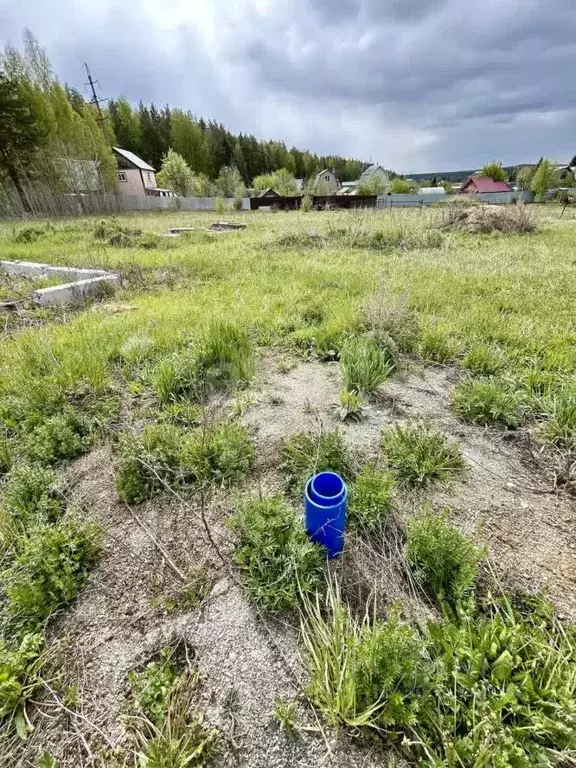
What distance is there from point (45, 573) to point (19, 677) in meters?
0.35

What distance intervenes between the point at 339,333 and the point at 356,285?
2.12 m

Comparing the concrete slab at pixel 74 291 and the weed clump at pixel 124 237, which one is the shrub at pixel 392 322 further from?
the weed clump at pixel 124 237

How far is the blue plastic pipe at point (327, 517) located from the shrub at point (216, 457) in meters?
0.64

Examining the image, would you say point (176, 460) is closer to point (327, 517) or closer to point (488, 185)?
point (327, 517)

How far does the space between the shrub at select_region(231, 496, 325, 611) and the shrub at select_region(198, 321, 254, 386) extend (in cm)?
150

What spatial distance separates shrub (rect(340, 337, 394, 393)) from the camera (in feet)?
8.92

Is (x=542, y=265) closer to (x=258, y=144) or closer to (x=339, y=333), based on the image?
(x=339, y=333)

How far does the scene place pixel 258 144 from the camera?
54000 mm

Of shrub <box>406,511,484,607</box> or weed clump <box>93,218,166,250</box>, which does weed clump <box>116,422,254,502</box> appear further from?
weed clump <box>93,218,166,250</box>

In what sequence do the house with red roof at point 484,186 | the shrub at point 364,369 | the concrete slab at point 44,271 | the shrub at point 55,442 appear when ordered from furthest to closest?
the house with red roof at point 484,186 < the concrete slab at point 44,271 < the shrub at point 364,369 < the shrub at point 55,442

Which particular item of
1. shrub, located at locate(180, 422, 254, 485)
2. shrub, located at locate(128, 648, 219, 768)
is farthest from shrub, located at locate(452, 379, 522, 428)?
shrub, located at locate(128, 648, 219, 768)

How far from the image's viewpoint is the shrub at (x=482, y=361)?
9.86 feet

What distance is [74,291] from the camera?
530cm

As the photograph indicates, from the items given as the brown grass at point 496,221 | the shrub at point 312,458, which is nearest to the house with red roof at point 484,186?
the brown grass at point 496,221
